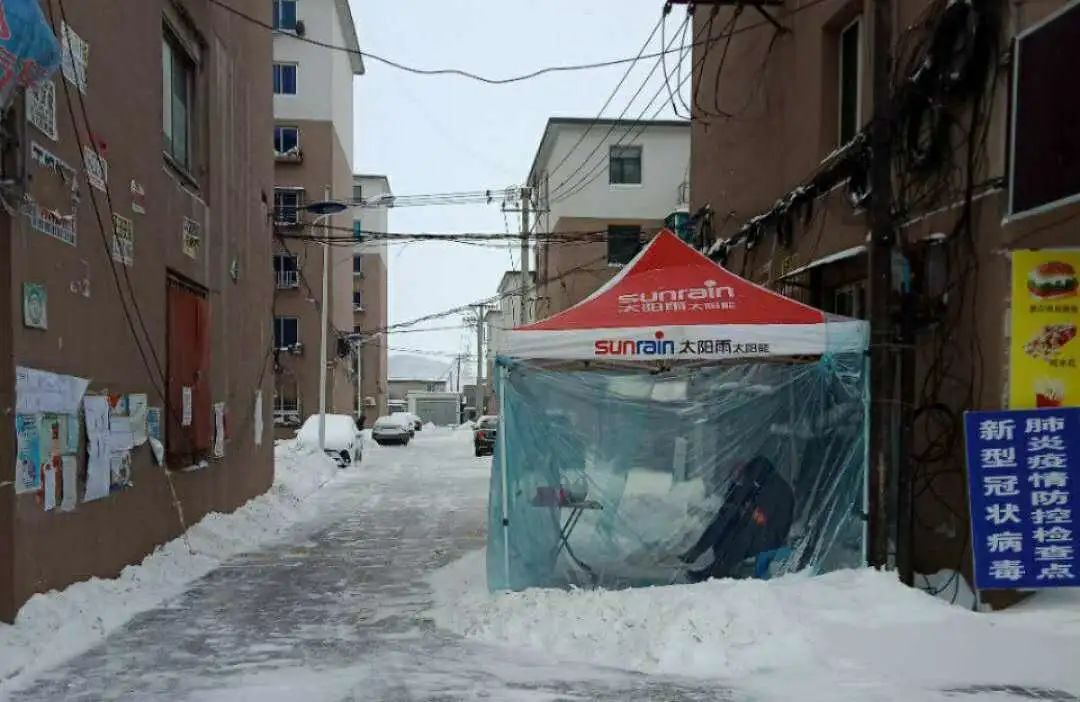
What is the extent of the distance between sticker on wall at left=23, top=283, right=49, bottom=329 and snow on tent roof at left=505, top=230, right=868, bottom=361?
3.49 m

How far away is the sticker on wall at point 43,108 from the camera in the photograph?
613 centimetres

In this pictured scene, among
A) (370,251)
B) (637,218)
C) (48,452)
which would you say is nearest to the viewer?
(48,452)

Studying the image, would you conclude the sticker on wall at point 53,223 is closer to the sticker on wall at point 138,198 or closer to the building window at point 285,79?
the sticker on wall at point 138,198

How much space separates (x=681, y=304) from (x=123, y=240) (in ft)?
17.2

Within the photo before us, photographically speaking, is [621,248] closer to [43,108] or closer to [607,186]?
[607,186]

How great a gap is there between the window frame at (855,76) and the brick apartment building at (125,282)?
726 cm

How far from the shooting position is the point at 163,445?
934 cm

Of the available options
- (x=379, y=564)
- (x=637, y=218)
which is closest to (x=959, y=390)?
(x=379, y=564)

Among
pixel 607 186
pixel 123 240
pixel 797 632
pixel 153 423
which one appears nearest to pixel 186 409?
pixel 153 423

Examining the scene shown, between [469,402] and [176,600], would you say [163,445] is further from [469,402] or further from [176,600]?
[469,402]

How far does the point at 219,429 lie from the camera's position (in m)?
11.7

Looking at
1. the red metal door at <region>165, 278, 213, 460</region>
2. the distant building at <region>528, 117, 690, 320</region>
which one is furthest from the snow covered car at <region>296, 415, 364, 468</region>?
the red metal door at <region>165, 278, 213, 460</region>

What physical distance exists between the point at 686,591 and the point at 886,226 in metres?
3.21

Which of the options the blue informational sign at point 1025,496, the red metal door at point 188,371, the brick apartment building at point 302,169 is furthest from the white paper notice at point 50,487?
the brick apartment building at point 302,169
